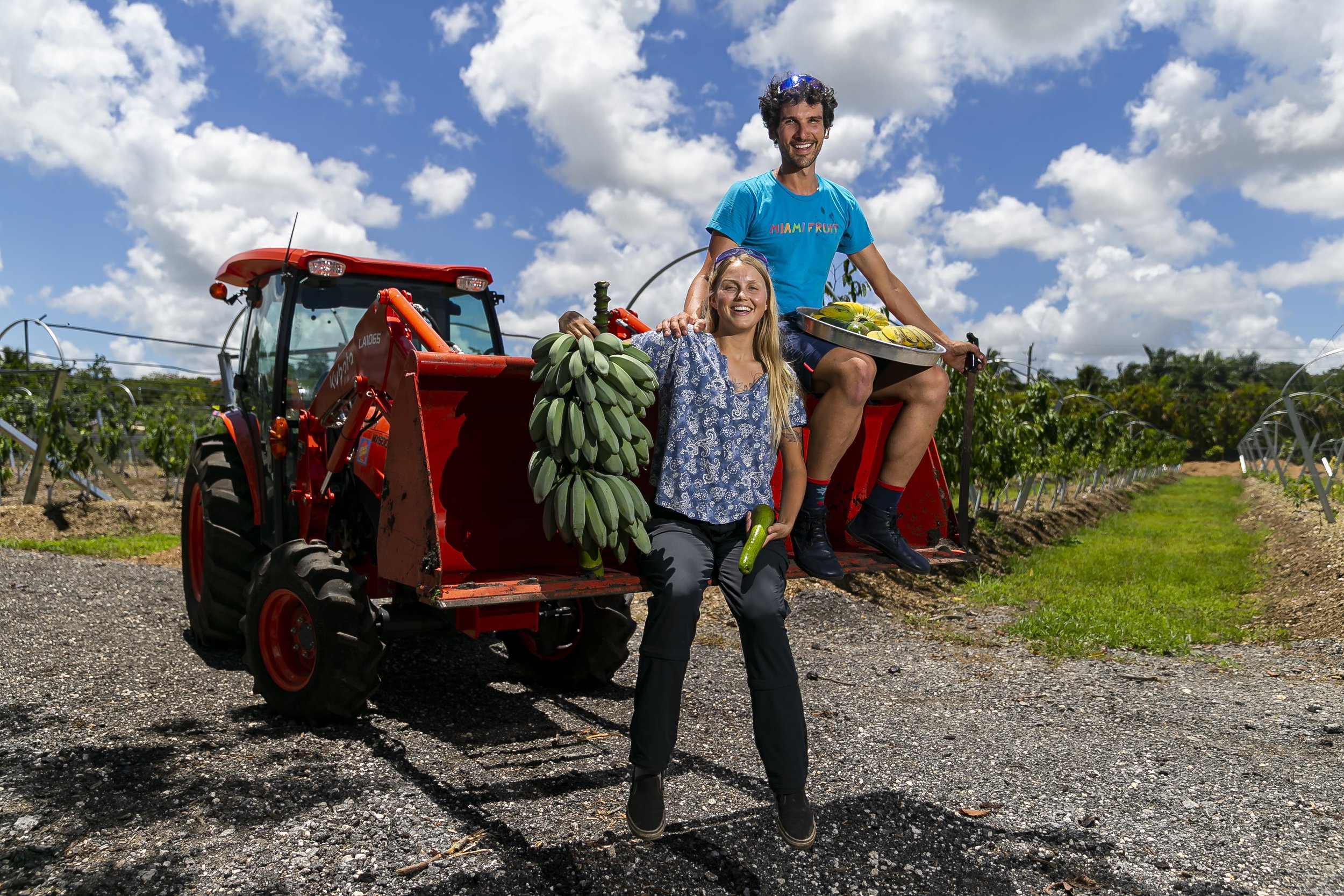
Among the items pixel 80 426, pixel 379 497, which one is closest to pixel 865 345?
pixel 379 497

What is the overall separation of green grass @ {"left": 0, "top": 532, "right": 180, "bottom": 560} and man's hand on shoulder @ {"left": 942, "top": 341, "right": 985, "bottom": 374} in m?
11.0

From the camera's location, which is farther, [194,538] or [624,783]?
[194,538]

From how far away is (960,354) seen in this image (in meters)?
3.93

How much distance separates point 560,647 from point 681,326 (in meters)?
3.11

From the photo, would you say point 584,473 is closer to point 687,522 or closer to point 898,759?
point 687,522

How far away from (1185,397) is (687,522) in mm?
87072

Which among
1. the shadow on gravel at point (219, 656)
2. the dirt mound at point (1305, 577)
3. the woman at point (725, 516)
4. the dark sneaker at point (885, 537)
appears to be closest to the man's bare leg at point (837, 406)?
the woman at point (725, 516)

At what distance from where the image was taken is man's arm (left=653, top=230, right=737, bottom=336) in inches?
130

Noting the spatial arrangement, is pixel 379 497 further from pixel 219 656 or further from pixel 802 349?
pixel 219 656

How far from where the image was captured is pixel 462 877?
10.3 feet

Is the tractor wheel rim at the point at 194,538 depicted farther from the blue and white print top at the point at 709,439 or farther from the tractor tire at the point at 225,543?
the blue and white print top at the point at 709,439

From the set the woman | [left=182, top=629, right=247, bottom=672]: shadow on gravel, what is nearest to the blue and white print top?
the woman

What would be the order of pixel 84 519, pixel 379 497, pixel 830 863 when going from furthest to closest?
pixel 84 519 < pixel 379 497 < pixel 830 863

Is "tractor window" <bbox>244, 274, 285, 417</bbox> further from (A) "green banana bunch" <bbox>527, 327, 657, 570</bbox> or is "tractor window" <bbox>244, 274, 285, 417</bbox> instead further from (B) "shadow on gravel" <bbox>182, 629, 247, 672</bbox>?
(A) "green banana bunch" <bbox>527, 327, 657, 570</bbox>
